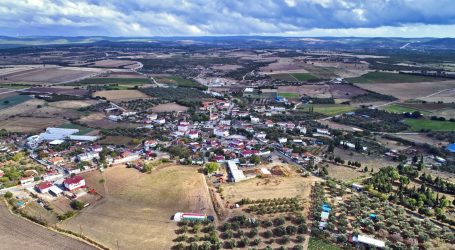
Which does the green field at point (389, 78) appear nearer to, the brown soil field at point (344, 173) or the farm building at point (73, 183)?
the brown soil field at point (344, 173)

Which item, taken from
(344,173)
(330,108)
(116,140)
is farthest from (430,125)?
(116,140)

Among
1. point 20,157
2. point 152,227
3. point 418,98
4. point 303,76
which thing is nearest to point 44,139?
point 20,157

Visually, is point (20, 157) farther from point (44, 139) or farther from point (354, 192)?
point (354, 192)

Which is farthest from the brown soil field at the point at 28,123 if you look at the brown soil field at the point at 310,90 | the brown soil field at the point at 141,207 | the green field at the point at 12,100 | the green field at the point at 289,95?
the brown soil field at the point at 310,90

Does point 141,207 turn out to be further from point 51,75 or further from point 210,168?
point 51,75

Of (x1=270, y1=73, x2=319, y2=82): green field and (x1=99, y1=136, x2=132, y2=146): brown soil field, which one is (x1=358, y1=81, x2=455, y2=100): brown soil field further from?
(x1=99, y1=136, x2=132, y2=146): brown soil field
